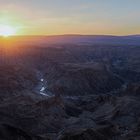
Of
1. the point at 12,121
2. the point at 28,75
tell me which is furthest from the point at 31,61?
the point at 12,121

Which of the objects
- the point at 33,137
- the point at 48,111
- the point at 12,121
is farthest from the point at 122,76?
the point at 33,137

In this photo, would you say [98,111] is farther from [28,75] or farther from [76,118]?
[28,75]

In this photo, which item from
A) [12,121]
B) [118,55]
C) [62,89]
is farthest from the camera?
[118,55]

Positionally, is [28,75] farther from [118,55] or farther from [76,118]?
[118,55]

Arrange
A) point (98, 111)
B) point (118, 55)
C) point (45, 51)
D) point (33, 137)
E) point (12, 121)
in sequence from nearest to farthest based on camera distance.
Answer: point (33, 137), point (12, 121), point (98, 111), point (45, 51), point (118, 55)

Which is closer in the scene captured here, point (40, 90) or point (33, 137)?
point (33, 137)

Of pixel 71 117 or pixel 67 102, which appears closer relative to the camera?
pixel 71 117

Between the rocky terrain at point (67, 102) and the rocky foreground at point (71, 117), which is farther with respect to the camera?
the rocky terrain at point (67, 102)
